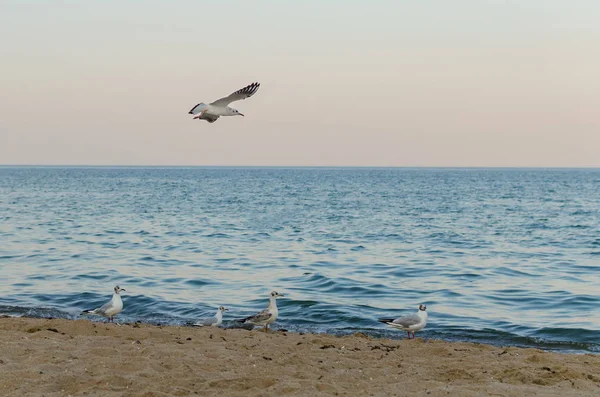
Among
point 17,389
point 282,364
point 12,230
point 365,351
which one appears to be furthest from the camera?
point 12,230

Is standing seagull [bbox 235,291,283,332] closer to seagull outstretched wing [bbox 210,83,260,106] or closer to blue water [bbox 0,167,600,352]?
blue water [bbox 0,167,600,352]

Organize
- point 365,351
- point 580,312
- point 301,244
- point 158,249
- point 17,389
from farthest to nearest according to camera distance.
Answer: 1. point 301,244
2. point 158,249
3. point 580,312
4. point 365,351
5. point 17,389

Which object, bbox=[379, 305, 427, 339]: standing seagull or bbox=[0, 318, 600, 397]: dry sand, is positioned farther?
bbox=[379, 305, 427, 339]: standing seagull

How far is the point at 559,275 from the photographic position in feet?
65.8

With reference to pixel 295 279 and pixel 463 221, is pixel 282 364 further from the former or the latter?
pixel 463 221

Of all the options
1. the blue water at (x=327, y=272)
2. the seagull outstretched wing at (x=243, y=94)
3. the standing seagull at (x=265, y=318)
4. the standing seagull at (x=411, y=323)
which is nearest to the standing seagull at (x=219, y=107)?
the seagull outstretched wing at (x=243, y=94)

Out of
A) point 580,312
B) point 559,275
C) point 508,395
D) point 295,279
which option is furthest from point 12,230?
point 508,395

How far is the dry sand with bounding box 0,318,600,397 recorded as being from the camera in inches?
293

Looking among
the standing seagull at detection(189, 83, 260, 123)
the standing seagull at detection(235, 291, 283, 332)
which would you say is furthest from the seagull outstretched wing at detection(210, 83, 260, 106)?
the standing seagull at detection(235, 291, 283, 332)

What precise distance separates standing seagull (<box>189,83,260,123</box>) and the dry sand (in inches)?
159

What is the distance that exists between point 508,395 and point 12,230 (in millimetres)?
27035

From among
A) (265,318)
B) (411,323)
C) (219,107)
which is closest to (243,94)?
(219,107)

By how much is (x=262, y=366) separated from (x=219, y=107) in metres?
6.09

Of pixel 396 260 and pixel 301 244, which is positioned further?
pixel 301 244
